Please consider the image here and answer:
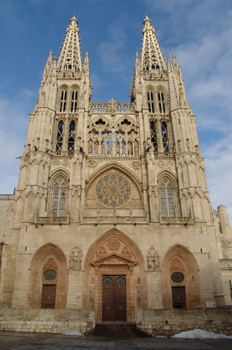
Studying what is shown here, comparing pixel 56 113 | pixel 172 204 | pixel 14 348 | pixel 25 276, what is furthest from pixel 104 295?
pixel 56 113

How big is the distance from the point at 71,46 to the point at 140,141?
1784 centimetres

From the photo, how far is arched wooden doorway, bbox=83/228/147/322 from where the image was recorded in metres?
18.9

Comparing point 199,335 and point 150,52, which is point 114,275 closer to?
Answer: point 199,335

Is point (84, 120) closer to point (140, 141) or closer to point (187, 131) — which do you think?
point (140, 141)

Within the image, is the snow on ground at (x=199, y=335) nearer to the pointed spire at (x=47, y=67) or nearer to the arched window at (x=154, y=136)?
the arched window at (x=154, y=136)

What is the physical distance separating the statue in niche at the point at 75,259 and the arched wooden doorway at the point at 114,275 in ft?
1.94

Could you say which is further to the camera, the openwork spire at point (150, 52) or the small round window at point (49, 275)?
the openwork spire at point (150, 52)

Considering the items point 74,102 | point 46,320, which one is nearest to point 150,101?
point 74,102

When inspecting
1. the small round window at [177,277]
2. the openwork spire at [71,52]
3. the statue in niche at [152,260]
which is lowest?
the small round window at [177,277]

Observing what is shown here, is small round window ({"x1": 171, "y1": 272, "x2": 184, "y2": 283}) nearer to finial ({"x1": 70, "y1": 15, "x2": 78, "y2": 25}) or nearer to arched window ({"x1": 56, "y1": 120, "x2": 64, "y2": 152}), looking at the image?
arched window ({"x1": 56, "y1": 120, "x2": 64, "y2": 152})

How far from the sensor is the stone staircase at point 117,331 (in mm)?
14531

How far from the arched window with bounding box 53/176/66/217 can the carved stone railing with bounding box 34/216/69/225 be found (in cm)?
198

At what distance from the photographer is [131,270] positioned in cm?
1988

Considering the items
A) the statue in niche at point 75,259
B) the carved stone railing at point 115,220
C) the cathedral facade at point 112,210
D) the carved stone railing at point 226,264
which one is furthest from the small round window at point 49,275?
the carved stone railing at point 226,264
